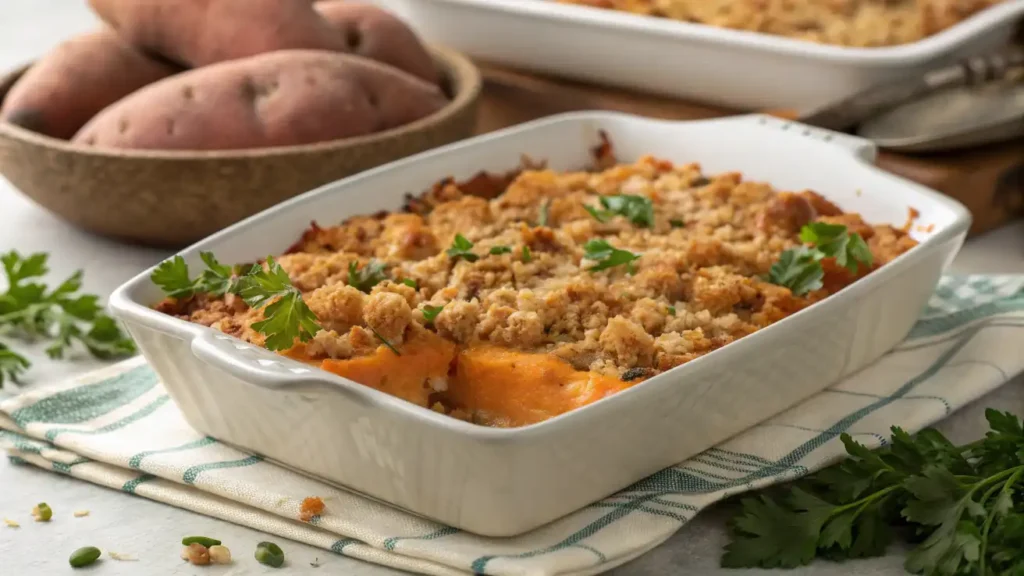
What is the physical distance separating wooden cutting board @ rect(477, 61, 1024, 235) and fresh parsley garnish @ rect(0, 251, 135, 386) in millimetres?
1228

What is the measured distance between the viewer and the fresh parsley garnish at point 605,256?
220 cm

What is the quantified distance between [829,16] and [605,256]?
143 centimetres

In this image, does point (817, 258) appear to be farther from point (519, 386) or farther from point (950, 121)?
point (950, 121)

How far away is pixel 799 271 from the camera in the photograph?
221cm

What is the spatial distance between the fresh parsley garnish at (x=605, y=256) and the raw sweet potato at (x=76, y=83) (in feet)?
4.21

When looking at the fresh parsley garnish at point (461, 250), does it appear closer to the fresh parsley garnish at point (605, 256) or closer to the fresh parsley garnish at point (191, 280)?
the fresh parsley garnish at point (605, 256)

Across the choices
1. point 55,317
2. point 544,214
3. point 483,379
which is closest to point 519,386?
point 483,379

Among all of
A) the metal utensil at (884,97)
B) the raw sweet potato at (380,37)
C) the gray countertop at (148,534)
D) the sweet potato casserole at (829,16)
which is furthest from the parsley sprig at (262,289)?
the sweet potato casserole at (829,16)

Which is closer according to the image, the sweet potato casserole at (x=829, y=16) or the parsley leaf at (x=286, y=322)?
the parsley leaf at (x=286, y=322)

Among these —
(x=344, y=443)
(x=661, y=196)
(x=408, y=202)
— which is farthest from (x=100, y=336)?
(x=661, y=196)

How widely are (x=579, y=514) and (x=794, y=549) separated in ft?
0.91

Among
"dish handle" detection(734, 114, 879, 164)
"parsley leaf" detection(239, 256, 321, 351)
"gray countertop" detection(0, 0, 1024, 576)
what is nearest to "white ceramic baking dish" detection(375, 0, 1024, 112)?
"dish handle" detection(734, 114, 879, 164)

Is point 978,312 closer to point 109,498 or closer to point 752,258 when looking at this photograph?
point 752,258

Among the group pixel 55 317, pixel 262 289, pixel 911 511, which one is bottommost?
pixel 55 317
